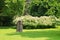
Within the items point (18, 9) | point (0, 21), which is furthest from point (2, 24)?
point (18, 9)

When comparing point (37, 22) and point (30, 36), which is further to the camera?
point (37, 22)

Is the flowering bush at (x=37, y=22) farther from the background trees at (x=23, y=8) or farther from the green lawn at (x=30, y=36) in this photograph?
the green lawn at (x=30, y=36)

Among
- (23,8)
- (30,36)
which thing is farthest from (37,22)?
(30,36)

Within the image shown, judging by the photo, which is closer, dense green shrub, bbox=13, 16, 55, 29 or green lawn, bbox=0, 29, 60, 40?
green lawn, bbox=0, 29, 60, 40

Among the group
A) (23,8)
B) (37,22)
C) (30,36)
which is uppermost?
(23,8)

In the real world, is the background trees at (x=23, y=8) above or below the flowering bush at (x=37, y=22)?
above

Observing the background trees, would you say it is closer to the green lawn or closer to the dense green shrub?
the dense green shrub

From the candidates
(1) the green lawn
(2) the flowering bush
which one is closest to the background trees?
(2) the flowering bush

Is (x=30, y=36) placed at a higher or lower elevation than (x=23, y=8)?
lower

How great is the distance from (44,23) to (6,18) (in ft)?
23.1

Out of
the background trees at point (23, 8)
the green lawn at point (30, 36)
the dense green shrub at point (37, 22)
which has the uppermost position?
the background trees at point (23, 8)

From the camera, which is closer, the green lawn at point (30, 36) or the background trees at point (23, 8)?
the green lawn at point (30, 36)

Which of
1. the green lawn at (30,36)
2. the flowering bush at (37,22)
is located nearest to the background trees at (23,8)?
the flowering bush at (37,22)

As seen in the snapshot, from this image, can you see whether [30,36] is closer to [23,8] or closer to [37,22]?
[23,8]
